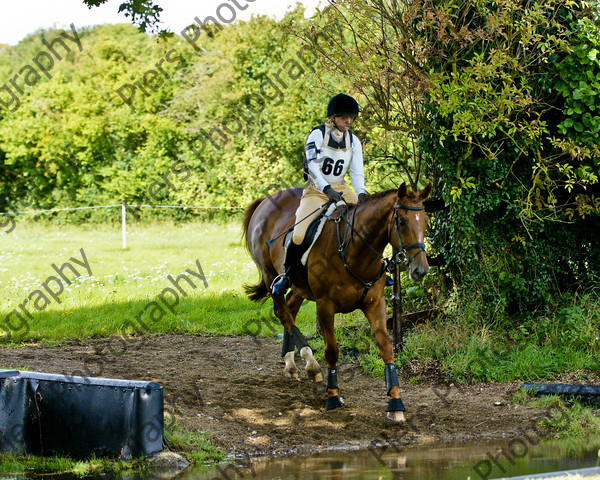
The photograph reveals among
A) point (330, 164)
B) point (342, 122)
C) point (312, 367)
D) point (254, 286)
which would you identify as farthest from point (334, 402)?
point (254, 286)

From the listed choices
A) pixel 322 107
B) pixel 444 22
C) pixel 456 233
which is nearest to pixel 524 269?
pixel 456 233

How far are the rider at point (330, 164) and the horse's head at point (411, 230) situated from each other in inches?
32.7

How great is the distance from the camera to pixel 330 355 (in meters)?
7.34

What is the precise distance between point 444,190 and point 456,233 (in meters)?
0.59

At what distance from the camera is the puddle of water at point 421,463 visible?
5.16m

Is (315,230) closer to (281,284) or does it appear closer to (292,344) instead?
(281,284)

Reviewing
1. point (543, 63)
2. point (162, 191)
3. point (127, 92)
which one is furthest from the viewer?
point (127, 92)

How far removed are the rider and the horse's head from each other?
83 centimetres

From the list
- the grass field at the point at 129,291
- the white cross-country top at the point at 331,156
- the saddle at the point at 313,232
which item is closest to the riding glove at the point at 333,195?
the white cross-country top at the point at 331,156

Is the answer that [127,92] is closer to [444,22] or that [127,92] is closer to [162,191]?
[162,191]

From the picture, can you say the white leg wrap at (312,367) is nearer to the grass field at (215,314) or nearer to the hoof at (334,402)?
the grass field at (215,314)

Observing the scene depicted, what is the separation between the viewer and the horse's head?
6.07m

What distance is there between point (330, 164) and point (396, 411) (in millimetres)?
2679

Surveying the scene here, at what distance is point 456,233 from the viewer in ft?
29.1
